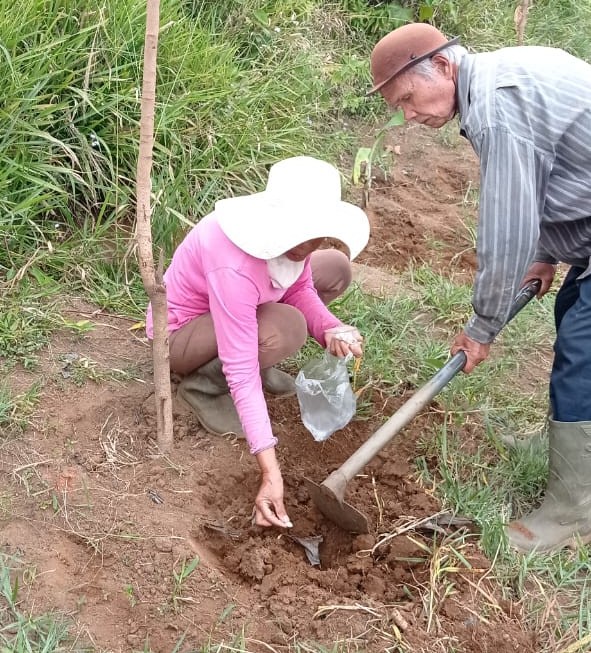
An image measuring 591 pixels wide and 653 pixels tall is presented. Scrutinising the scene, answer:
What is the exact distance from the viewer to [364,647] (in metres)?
2.01

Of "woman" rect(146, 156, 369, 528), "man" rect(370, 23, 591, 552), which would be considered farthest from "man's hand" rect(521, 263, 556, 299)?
"woman" rect(146, 156, 369, 528)

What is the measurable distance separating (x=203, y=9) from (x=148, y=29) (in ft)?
9.05

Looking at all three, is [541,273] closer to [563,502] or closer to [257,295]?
[563,502]

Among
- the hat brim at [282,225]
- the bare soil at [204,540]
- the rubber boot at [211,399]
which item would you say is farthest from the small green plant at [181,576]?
the hat brim at [282,225]

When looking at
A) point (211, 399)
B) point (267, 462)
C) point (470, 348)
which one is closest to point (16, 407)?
point (211, 399)

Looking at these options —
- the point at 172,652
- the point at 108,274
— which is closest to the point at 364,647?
the point at 172,652

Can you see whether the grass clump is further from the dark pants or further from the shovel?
the dark pants

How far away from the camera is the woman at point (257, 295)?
2189 millimetres

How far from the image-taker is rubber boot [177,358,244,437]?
273cm

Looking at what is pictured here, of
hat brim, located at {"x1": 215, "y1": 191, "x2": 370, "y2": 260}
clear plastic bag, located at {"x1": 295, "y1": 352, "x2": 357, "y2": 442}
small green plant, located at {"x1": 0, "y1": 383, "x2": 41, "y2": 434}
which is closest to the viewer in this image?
hat brim, located at {"x1": 215, "y1": 191, "x2": 370, "y2": 260}

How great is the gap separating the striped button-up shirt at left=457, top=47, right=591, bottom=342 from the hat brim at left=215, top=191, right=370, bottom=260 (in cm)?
36

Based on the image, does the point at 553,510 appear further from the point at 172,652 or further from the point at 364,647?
the point at 172,652

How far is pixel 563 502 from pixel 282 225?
1242 millimetres

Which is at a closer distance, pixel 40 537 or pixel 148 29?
pixel 148 29
